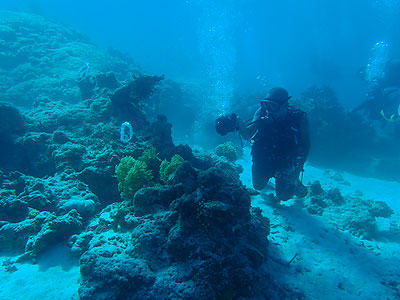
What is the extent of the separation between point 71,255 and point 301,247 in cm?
413

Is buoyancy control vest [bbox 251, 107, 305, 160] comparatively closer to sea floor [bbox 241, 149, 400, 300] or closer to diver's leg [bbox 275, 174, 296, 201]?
diver's leg [bbox 275, 174, 296, 201]

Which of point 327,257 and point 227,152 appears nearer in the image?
point 327,257

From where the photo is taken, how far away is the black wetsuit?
267 inches

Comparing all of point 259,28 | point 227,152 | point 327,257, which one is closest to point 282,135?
point 327,257

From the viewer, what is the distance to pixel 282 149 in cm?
696

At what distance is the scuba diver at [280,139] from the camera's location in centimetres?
671

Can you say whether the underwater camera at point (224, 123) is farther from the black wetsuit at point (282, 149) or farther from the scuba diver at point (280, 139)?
the black wetsuit at point (282, 149)

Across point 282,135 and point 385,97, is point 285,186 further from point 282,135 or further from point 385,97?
point 385,97

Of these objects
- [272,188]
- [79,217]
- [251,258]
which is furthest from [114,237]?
[272,188]

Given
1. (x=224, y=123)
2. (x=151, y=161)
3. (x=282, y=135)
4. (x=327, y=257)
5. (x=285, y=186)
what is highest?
(x=282, y=135)

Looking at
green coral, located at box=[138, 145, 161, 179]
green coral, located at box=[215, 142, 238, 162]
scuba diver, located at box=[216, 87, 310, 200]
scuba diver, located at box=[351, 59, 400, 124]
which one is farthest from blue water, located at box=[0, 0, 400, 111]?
green coral, located at box=[138, 145, 161, 179]

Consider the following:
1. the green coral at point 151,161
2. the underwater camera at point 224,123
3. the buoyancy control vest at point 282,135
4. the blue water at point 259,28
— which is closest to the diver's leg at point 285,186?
the buoyancy control vest at point 282,135

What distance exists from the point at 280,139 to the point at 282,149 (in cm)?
30

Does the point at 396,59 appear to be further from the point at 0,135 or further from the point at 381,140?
the point at 0,135
